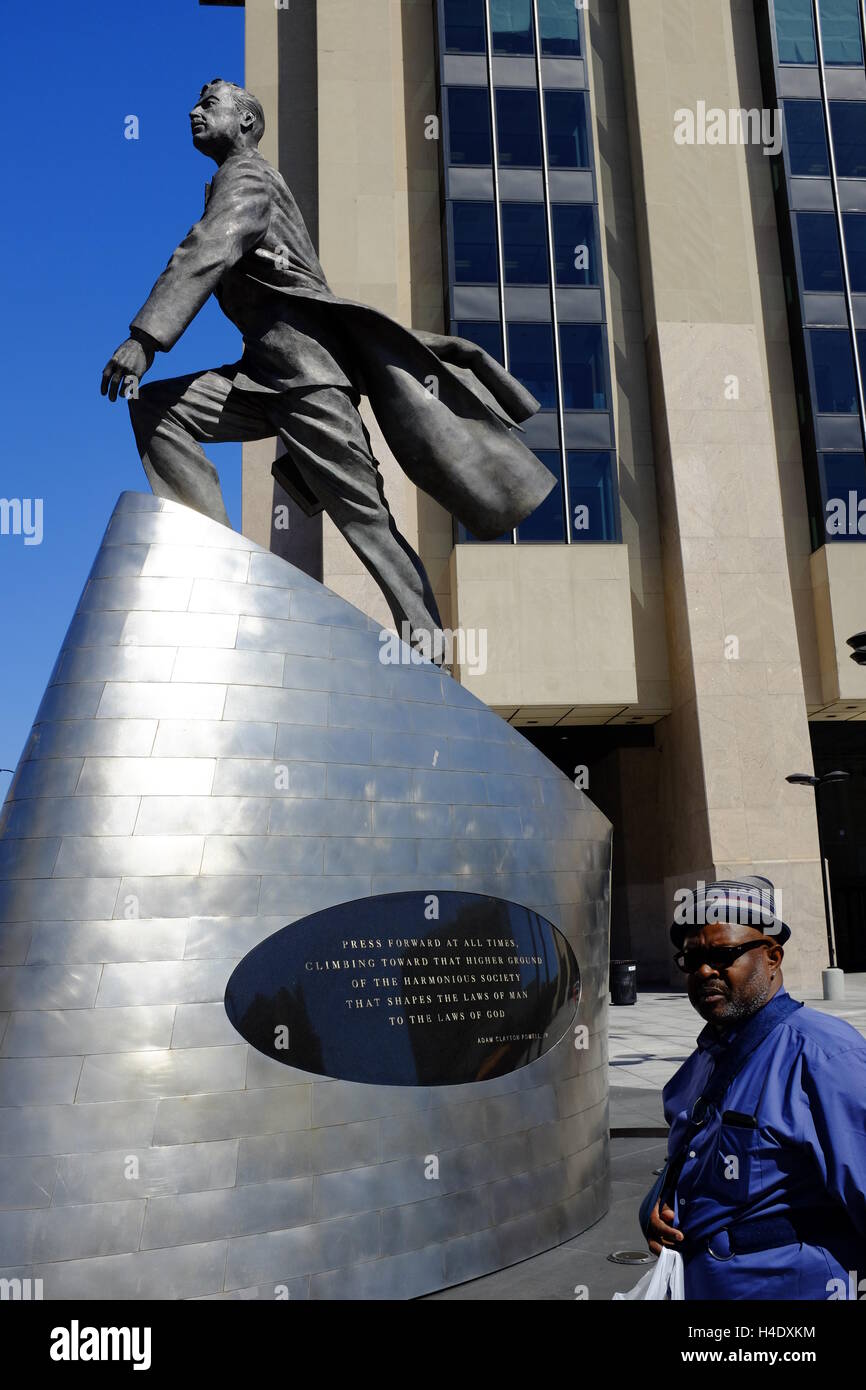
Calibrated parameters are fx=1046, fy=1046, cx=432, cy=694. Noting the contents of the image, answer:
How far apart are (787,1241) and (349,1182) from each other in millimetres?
2441

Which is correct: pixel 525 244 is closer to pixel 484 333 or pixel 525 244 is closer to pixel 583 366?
pixel 484 333

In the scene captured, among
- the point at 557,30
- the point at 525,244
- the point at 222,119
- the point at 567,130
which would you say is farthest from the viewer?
the point at 557,30

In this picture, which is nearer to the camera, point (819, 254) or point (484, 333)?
point (484, 333)

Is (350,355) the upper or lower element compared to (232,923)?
upper

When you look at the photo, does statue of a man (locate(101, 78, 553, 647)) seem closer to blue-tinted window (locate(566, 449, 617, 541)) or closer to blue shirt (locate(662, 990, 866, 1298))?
blue shirt (locate(662, 990, 866, 1298))

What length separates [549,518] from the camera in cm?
2408

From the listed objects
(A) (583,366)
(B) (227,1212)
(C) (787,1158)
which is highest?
(A) (583,366)

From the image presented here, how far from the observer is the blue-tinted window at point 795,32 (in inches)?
1009

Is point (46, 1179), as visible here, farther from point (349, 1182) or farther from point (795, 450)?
point (795, 450)

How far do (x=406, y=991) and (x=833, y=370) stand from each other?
24.1m

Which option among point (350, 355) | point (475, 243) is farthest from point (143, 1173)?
point (475, 243)

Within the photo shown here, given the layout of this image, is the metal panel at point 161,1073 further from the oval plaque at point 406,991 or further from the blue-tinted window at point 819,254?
the blue-tinted window at point 819,254

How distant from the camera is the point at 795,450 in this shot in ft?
82.1
